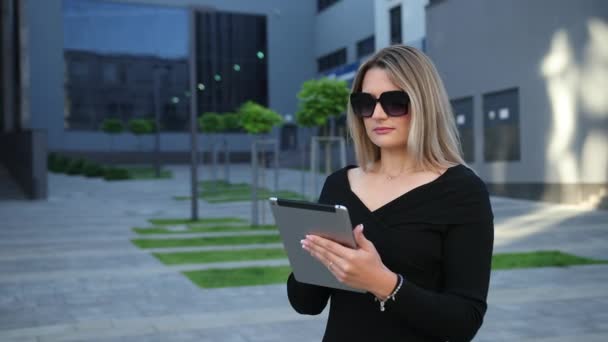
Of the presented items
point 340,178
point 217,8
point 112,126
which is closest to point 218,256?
point 340,178

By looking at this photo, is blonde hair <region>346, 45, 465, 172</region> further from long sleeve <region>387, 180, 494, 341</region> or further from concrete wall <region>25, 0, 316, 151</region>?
concrete wall <region>25, 0, 316, 151</region>

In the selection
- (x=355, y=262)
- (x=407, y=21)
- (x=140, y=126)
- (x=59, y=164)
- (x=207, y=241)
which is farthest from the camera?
(x=140, y=126)

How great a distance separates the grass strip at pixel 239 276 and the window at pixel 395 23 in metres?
27.3

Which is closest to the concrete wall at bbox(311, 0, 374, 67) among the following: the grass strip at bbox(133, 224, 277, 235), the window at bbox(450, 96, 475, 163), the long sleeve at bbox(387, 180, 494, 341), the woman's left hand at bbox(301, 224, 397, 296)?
the window at bbox(450, 96, 475, 163)

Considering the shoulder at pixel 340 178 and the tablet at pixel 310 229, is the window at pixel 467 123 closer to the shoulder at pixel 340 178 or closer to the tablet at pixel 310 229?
the shoulder at pixel 340 178

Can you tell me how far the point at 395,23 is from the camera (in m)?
36.0

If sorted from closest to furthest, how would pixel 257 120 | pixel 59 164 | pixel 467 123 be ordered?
pixel 467 123 → pixel 257 120 → pixel 59 164

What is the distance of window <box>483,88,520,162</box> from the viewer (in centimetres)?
2281

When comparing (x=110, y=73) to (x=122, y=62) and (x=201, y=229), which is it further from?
(x=201, y=229)

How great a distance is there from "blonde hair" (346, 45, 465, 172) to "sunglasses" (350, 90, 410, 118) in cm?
2

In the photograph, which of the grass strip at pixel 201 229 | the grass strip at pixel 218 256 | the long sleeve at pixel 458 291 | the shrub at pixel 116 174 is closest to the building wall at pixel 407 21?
the shrub at pixel 116 174

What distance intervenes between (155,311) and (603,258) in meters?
6.83

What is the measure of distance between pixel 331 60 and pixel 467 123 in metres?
28.9

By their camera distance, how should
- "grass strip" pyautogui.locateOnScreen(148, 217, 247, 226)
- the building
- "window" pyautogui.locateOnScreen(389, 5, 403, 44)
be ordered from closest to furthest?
1. "grass strip" pyautogui.locateOnScreen(148, 217, 247, 226)
2. the building
3. "window" pyautogui.locateOnScreen(389, 5, 403, 44)
